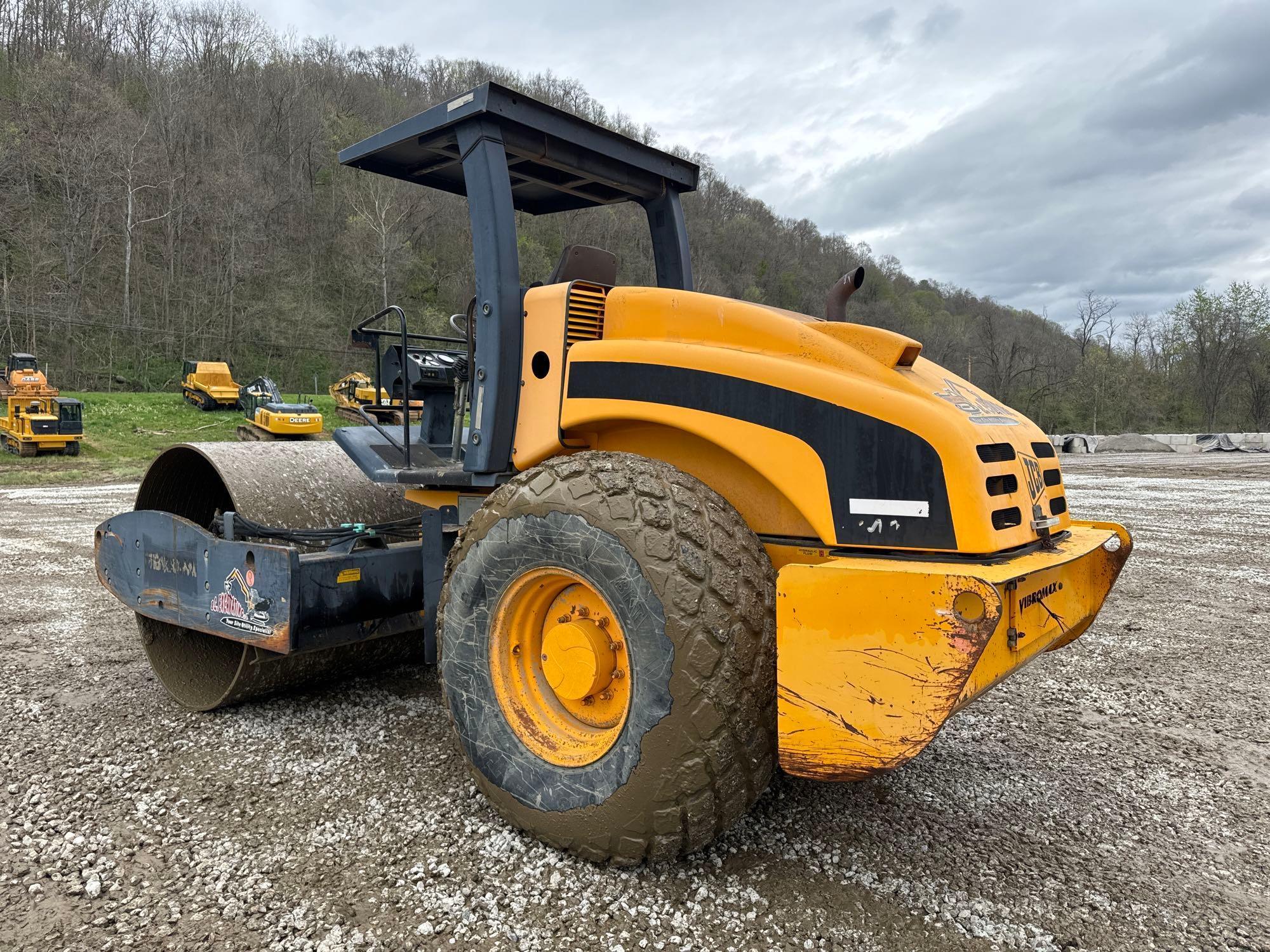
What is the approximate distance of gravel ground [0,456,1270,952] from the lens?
7.41ft

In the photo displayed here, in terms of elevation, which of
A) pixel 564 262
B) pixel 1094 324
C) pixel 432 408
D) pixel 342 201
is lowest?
pixel 432 408

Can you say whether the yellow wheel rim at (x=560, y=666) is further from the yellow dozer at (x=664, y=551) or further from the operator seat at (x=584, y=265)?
the operator seat at (x=584, y=265)

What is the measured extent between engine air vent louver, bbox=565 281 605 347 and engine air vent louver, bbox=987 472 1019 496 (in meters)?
1.37

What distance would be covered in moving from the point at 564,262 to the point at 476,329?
1.34 feet

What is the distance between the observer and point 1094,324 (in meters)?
57.4

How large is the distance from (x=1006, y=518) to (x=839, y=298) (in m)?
1.01

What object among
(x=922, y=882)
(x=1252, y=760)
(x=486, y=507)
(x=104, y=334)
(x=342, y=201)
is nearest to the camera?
(x=922, y=882)

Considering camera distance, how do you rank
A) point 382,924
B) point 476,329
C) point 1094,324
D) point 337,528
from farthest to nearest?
1. point 1094,324
2. point 337,528
3. point 476,329
4. point 382,924

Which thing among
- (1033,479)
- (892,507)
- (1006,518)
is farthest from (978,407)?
(892,507)

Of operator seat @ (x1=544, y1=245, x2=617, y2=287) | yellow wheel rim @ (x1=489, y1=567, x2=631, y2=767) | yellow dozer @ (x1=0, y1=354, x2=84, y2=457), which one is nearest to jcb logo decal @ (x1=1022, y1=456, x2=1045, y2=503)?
yellow wheel rim @ (x1=489, y1=567, x2=631, y2=767)

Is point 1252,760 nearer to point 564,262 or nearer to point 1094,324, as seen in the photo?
point 564,262

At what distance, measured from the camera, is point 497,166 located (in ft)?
10.2

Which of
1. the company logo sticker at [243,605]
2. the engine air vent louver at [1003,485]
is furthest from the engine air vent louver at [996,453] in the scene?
the company logo sticker at [243,605]

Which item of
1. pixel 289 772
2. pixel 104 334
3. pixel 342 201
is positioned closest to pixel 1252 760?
pixel 289 772
